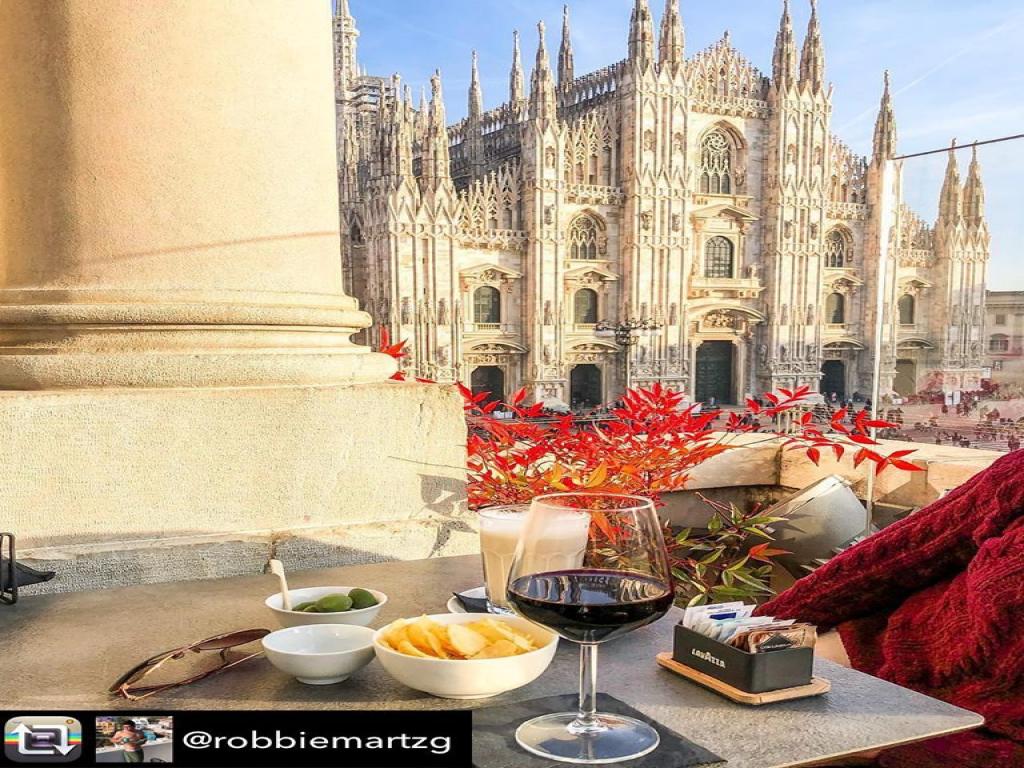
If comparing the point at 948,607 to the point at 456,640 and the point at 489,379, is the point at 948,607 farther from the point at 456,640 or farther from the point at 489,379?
the point at 489,379

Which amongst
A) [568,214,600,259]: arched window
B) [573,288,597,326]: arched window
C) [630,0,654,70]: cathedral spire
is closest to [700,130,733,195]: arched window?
[630,0,654,70]: cathedral spire

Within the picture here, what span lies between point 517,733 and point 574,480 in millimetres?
1603

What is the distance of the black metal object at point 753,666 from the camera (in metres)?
1.08

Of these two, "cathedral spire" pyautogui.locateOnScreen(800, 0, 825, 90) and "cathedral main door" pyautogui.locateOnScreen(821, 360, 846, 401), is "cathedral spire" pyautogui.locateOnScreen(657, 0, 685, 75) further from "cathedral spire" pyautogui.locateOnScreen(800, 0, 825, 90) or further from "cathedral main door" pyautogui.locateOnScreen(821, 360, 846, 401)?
"cathedral main door" pyautogui.locateOnScreen(821, 360, 846, 401)

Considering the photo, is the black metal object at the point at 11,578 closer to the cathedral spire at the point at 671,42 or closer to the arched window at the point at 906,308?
the cathedral spire at the point at 671,42

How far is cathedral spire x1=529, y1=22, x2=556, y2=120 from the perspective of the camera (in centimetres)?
2603

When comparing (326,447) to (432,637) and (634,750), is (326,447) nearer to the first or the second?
(432,637)

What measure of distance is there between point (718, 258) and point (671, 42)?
6.87m

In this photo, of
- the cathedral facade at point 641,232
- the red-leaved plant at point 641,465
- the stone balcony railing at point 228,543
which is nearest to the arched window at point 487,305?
the cathedral facade at point 641,232

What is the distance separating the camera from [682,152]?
1104 inches

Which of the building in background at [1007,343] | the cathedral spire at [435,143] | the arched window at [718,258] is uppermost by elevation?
the cathedral spire at [435,143]

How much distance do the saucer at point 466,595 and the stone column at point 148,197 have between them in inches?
33.4

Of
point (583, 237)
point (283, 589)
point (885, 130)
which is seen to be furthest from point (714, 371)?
point (283, 589)

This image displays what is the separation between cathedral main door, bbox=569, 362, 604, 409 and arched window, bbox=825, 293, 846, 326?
895cm
